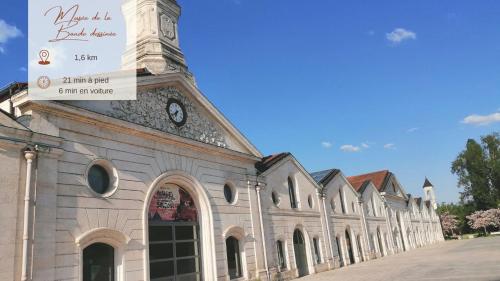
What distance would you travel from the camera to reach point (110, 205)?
12430 millimetres

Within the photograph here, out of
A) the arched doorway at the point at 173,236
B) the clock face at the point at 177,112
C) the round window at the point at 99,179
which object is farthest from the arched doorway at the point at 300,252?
the round window at the point at 99,179

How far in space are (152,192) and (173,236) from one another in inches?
79.1

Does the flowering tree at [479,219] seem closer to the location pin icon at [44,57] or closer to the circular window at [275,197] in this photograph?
the circular window at [275,197]

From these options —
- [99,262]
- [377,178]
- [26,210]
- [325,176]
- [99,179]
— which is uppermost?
[377,178]

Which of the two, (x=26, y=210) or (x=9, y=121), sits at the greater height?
(x=9, y=121)

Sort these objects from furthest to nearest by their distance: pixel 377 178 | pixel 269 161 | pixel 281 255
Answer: pixel 377 178 → pixel 269 161 → pixel 281 255

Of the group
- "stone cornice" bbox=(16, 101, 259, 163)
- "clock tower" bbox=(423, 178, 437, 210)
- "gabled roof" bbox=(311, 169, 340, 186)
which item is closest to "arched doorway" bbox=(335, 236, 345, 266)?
"gabled roof" bbox=(311, 169, 340, 186)

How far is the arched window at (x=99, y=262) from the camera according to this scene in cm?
1167

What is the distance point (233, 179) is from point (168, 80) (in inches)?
221

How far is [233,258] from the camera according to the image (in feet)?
57.2

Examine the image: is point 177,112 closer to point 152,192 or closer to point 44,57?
point 152,192

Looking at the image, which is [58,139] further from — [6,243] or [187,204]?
[187,204]

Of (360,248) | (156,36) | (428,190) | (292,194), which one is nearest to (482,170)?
(428,190)

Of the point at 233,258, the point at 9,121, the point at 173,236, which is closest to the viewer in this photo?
the point at 9,121
